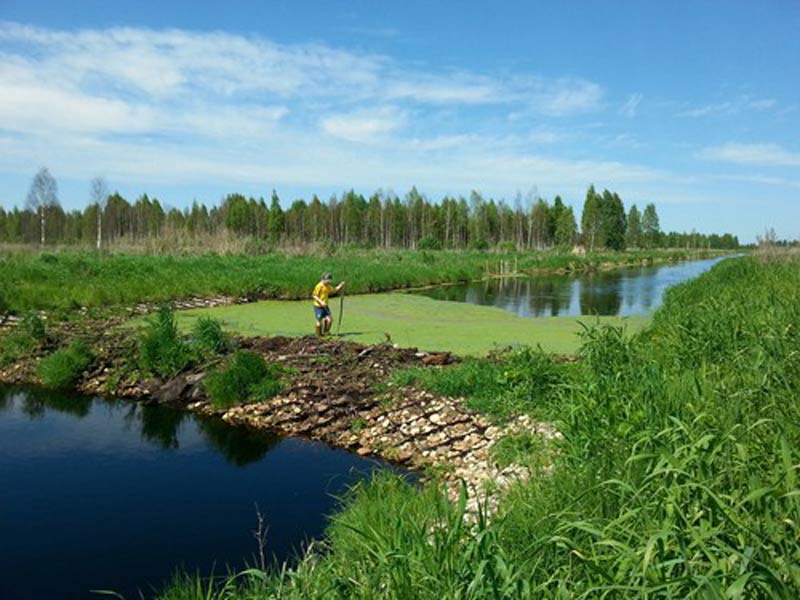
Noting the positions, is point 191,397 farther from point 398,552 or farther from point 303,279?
point 303,279

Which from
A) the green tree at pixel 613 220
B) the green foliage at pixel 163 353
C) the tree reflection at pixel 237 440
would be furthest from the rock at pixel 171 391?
the green tree at pixel 613 220

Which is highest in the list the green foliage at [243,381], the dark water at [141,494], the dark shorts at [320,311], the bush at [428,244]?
the bush at [428,244]

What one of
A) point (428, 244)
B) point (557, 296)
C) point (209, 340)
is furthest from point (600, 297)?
point (428, 244)

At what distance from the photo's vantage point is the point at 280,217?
67.2 metres

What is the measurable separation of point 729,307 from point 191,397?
817cm

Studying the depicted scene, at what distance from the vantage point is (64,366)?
1076 cm

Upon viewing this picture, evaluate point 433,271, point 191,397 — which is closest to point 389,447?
point 191,397

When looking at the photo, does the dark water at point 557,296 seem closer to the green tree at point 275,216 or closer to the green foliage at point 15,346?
the green foliage at point 15,346

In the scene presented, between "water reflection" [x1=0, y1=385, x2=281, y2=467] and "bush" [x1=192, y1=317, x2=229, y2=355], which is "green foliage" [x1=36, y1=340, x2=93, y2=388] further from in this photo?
"bush" [x1=192, y1=317, x2=229, y2=355]

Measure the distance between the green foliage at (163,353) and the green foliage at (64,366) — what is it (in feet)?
3.91

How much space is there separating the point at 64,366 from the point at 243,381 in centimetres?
366

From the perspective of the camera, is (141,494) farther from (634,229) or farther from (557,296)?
(634,229)

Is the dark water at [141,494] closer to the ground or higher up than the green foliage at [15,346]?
closer to the ground

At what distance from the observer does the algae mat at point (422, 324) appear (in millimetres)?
12922
